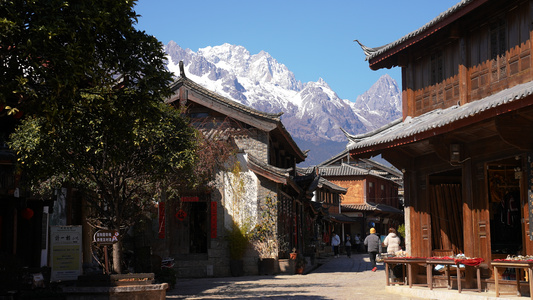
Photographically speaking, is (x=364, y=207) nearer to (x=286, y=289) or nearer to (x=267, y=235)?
(x=267, y=235)

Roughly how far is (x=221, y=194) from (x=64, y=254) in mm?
9791

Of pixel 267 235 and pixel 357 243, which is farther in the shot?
pixel 357 243

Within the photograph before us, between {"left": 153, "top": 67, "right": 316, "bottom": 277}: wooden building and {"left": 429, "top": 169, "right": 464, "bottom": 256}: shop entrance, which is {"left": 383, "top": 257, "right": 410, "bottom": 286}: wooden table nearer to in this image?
{"left": 429, "top": 169, "right": 464, "bottom": 256}: shop entrance

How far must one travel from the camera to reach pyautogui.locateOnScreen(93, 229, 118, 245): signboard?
13.6m

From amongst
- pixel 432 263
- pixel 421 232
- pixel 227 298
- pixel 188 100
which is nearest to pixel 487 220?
pixel 432 263

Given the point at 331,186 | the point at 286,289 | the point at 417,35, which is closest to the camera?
the point at 417,35

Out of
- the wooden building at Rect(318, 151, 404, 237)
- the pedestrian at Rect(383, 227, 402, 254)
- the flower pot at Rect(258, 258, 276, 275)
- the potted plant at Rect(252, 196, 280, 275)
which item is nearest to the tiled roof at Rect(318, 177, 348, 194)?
the wooden building at Rect(318, 151, 404, 237)

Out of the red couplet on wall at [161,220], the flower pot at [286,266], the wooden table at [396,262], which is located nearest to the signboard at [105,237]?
the wooden table at [396,262]

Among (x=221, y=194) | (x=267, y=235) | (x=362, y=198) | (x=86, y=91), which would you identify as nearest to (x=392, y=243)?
(x=267, y=235)

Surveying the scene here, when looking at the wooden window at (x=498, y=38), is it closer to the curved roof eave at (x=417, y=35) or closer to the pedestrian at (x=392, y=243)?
the curved roof eave at (x=417, y=35)

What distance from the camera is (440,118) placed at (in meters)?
14.3

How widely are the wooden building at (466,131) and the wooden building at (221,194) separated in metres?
7.47

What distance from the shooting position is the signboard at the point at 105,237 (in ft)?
44.6

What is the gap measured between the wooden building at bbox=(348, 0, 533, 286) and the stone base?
6.27 meters
